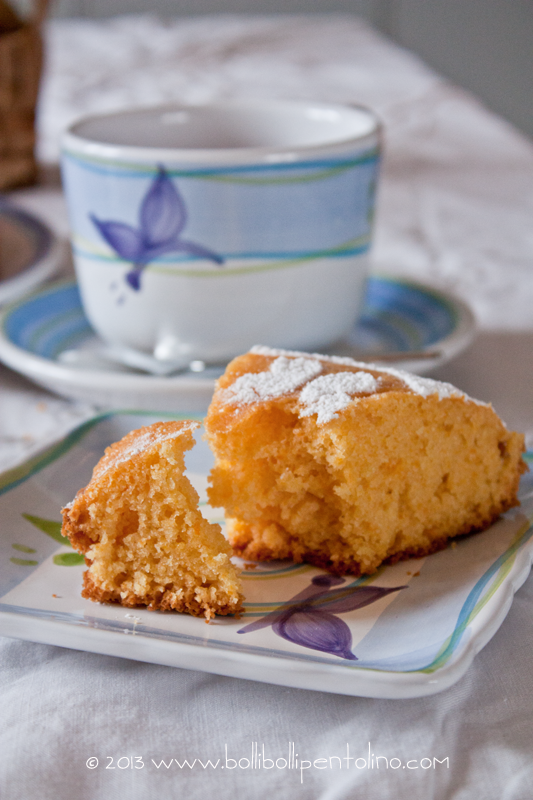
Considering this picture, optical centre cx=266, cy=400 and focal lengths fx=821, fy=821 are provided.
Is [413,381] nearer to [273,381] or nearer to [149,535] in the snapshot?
A: [273,381]

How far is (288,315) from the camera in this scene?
3.47 ft

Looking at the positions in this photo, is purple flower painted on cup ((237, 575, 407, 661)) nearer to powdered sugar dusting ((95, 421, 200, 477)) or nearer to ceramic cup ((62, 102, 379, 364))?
powdered sugar dusting ((95, 421, 200, 477))

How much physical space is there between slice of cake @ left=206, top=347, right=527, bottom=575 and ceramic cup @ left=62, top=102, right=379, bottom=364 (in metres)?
0.26

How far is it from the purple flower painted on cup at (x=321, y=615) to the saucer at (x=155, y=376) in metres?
0.30

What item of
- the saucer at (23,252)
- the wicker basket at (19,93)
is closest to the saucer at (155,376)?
the saucer at (23,252)

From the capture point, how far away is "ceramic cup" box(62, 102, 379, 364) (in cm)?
98

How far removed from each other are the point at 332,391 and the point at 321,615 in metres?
0.20

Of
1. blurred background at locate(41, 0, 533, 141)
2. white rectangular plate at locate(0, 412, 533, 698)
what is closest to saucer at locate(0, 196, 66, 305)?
white rectangular plate at locate(0, 412, 533, 698)

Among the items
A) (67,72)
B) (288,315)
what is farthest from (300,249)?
(67,72)

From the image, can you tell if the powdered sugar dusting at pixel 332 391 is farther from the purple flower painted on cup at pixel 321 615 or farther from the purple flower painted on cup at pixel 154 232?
the purple flower painted on cup at pixel 154 232

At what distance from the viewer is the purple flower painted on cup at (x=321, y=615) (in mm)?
→ 611

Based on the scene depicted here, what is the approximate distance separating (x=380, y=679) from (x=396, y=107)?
2.53m

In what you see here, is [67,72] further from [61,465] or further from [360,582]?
[360,582]

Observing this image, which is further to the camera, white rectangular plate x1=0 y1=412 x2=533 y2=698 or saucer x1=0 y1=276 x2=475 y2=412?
saucer x1=0 y1=276 x2=475 y2=412
